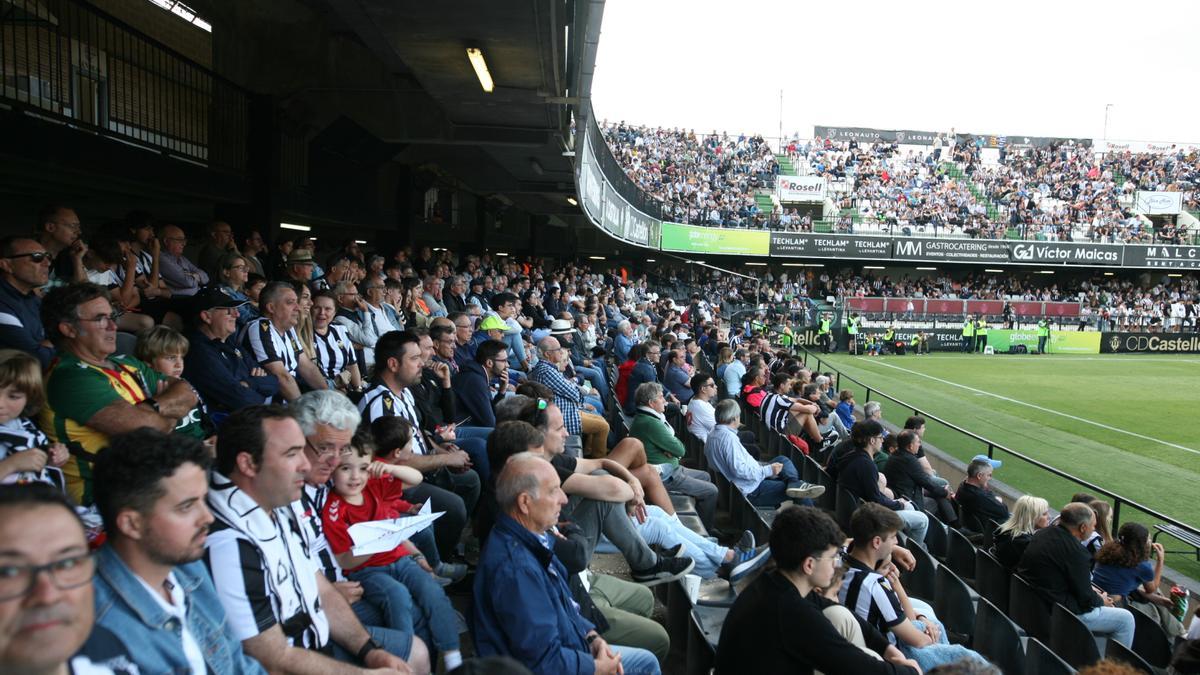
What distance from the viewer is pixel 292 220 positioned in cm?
1275

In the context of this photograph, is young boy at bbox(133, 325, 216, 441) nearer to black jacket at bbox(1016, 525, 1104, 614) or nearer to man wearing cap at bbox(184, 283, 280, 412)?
man wearing cap at bbox(184, 283, 280, 412)

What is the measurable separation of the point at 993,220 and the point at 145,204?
43333mm

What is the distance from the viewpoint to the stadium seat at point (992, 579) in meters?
6.61

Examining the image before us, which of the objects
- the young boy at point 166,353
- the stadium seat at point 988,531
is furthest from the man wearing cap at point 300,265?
the stadium seat at point 988,531

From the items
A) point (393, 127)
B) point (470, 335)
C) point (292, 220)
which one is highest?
point (393, 127)

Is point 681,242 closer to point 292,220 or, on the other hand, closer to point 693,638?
point 292,220

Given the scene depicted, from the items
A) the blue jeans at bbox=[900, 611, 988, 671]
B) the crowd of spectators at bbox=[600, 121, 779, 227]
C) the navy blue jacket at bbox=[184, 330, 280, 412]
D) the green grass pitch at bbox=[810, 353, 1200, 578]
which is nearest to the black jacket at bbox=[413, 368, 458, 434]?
the navy blue jacket at bbox=[184, 330, 280, 412]

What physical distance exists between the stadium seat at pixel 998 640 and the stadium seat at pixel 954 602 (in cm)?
14

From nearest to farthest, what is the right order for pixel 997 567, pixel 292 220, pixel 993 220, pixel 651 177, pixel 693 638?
pixel 693 638 → pixel 997 567 → pixel 292 220 → pixel 651 177 → pixel 993 220

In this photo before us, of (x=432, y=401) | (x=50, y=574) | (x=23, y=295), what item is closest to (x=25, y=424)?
(x=23, y=295)

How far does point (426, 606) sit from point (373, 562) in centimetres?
30

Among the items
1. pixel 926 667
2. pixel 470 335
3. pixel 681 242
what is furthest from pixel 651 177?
pixel 926 667

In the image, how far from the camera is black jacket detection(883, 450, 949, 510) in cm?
828

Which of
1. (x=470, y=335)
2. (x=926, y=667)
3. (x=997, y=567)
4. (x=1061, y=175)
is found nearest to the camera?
(x=926, y=667)
